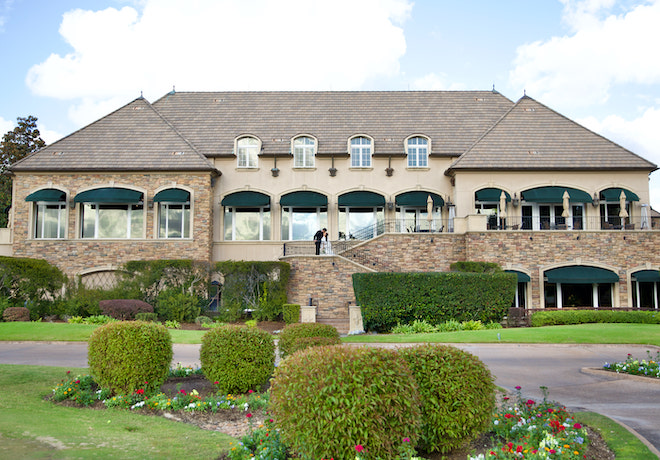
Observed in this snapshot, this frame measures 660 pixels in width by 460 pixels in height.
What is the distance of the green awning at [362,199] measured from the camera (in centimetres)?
3206

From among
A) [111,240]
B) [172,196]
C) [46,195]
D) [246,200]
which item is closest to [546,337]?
[246,200]

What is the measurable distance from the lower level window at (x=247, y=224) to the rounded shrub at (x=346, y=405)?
26826 mm

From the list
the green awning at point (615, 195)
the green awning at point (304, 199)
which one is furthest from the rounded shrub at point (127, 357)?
the green awning at point (615, 195)

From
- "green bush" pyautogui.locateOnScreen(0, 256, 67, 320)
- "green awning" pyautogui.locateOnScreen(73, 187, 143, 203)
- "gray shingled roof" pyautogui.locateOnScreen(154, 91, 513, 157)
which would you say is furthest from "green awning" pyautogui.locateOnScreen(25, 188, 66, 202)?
"gray shingled roof" pyautogui.locateOnScreen(154, 91, 513, 157)

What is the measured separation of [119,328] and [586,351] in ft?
44.4

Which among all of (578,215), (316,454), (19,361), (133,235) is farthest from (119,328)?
(578,215)

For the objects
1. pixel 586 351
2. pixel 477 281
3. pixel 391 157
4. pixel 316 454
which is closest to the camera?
pixel 316 454

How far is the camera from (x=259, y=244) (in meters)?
32.1

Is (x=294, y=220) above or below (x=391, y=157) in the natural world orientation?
below

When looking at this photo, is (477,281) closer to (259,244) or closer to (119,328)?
(259,244)

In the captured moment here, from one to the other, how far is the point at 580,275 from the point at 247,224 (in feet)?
60.4

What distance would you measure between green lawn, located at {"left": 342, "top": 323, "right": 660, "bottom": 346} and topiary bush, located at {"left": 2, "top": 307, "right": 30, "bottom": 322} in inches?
546

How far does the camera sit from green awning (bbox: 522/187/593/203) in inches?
1204

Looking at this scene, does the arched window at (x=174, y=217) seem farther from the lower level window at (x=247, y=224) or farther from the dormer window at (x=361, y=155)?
the dormer window at (x=361, y=155)
